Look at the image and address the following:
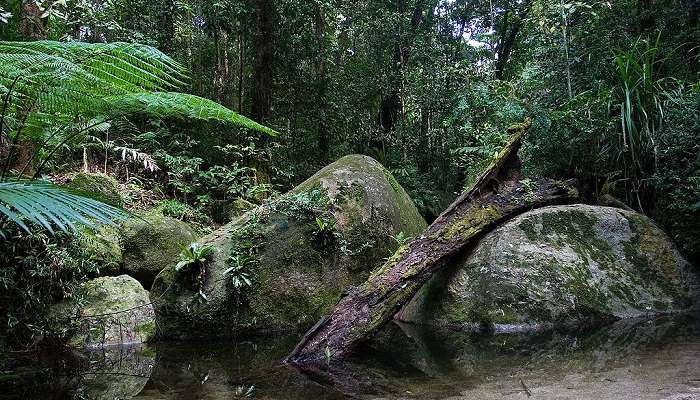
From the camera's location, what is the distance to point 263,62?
28.3ft

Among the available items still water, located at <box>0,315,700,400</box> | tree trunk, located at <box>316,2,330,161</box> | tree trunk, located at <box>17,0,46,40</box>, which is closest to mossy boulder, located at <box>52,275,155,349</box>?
still water, located at <box>0,315,700,400</box>

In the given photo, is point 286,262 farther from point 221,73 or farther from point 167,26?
point 167,26

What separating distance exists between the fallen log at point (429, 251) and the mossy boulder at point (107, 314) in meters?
1.68

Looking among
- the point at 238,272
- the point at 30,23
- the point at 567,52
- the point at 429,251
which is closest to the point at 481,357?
the point at 429,251

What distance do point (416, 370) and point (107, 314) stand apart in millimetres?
2644

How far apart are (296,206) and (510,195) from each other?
84.6 inches

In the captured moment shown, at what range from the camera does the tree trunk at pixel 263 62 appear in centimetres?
855

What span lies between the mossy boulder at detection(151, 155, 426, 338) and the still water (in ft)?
1.53

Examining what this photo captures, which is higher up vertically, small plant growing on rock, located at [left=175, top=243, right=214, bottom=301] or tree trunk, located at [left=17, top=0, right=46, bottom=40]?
tree trunk, located at [left=17, top=0, right=46, bottom=40]

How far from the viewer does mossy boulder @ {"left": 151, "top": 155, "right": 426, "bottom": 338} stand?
4.31 m

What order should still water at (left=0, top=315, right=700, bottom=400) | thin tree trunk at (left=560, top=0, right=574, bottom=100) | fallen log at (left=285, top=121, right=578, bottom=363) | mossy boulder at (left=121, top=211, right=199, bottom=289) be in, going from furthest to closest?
1. thin tree trunk at (left=560, top=0, right=574, bottom=100)
2. mossy boulder at (left=121, top=211, right=199, bottom=289)
3. fallen log at (left=285, top=121, right=578, bottom=363)
4. still water at (left=0, top=315, right=700, bottom=400)

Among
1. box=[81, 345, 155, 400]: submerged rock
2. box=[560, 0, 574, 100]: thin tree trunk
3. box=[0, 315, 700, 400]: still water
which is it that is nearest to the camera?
box=[0, 315, 700, 400]: still water

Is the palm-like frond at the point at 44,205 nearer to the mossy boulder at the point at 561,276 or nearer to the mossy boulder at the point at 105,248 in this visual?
the mossy boulder at the point at 105,248

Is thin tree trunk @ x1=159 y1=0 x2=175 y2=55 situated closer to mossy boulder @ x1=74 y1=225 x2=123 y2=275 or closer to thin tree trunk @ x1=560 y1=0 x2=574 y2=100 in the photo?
mossy boulder @ x1=74 y1=225 x2=123 y2=275
